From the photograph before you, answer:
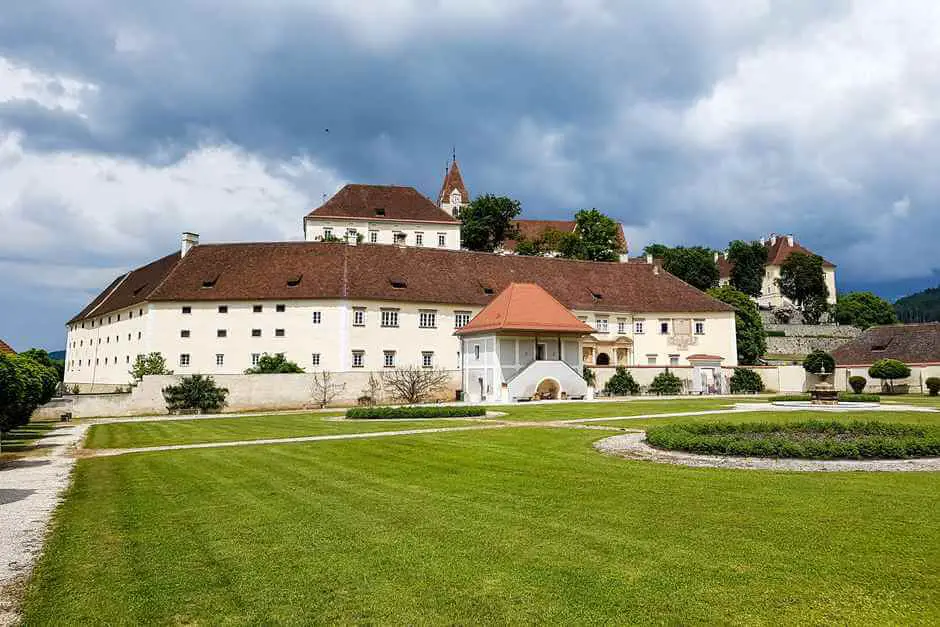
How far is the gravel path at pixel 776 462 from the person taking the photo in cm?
1253

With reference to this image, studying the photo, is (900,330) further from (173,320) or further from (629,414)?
(173,320)

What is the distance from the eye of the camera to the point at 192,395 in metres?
38.6

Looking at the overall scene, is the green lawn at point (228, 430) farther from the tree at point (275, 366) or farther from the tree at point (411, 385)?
the tree at point (275, 366)

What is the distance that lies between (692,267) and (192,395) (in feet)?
222

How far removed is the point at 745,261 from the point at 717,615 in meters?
104

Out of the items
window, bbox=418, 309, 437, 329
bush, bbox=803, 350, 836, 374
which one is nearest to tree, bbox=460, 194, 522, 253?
window, bbox=418, 309, 437, 329

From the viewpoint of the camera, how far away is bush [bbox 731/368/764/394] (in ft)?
164

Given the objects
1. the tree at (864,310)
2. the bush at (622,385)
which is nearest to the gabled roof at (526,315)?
the bush at (622,385)

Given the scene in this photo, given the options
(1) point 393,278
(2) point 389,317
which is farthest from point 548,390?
(1) point 393,278

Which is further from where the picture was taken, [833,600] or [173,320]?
[173,320]

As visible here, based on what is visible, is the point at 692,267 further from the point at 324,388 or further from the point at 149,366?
the point at 149,366

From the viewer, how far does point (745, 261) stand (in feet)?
333

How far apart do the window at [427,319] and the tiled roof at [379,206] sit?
23744 millimetres

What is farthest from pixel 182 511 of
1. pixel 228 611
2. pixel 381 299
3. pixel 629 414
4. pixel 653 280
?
pixel 653 280
